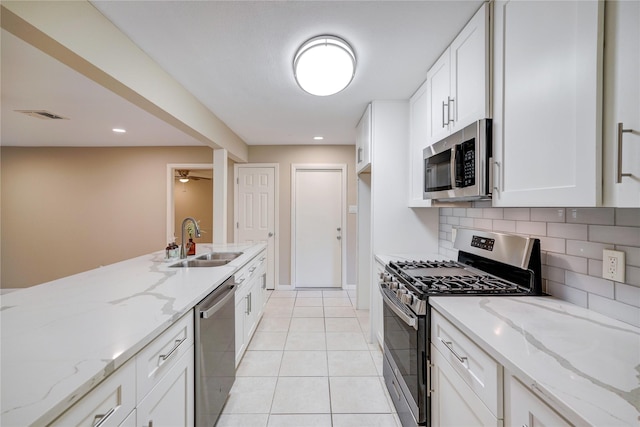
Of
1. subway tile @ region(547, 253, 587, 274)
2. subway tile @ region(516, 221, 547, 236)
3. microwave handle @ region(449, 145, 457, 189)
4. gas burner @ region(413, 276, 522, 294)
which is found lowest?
gas burner @ region(413, 276, 522, 294)

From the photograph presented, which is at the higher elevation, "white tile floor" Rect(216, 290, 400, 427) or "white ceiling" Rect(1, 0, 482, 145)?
"white ceiling" Rect(1, 0, 482, 145)

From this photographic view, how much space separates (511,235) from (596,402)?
3.55ft

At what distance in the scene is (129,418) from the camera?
0.88 meters

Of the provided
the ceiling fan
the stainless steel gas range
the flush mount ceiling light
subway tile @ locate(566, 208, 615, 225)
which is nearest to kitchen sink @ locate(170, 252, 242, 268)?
the stainless steel gas range

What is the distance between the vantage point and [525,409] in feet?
2.53

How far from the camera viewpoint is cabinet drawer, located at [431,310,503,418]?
875mm

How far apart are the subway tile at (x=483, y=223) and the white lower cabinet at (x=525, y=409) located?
4.10 ft

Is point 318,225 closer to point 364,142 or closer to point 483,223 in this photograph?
point 364,142

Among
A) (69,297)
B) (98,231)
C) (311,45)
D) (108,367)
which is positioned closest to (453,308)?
(108,367)

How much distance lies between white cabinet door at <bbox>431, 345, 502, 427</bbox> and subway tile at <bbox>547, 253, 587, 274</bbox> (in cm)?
73

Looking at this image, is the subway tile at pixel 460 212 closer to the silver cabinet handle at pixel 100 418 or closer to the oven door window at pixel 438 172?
the oven door window at pixel 438 172

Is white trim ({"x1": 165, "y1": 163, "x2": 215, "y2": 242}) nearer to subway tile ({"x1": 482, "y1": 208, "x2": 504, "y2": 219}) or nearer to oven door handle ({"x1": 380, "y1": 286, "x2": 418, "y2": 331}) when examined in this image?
oven door handle ({"x1": 380, "y1": 286, "x2": 418, "y2": 331})

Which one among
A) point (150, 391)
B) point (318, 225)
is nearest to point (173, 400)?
point (150, 391)

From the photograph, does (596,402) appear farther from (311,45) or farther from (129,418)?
(311,45)
